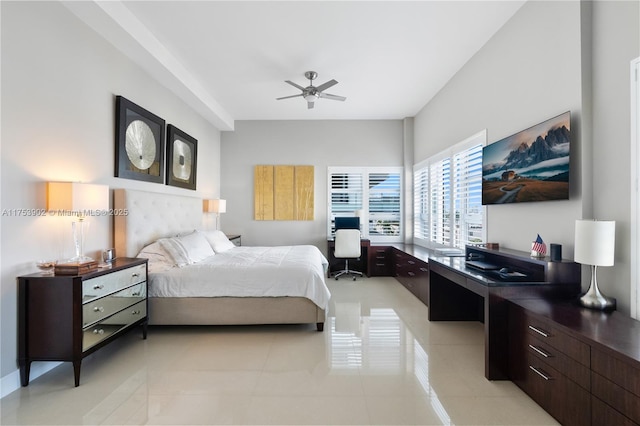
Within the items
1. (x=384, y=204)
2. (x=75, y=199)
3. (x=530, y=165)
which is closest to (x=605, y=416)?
(x=530, y=165)

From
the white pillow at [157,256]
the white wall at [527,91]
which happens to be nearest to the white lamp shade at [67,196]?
the white pillow at [157,256]

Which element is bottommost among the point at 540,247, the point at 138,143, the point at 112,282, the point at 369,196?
the point at 112,282

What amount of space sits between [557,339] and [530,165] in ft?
5.29

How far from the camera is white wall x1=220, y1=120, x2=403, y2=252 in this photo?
6.37m

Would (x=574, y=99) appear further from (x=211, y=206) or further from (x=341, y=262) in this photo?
(x=211, y=206)

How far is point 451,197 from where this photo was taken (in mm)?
4516

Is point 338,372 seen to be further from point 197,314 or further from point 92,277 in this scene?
point 92,277

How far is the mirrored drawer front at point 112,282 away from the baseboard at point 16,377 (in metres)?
0.69

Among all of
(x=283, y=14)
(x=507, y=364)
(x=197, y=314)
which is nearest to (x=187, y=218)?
(x=197, y=314)

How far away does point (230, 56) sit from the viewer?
12.2 ft

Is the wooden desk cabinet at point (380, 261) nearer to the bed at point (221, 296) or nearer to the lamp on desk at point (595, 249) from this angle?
the bed at point (221, 296)

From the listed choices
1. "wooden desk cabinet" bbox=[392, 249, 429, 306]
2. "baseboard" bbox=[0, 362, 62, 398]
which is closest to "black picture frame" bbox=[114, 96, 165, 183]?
"baseboard" bbox=[0, 362, 62, 398]

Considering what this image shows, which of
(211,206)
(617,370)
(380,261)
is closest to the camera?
(617,370)

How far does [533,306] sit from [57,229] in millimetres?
3803
